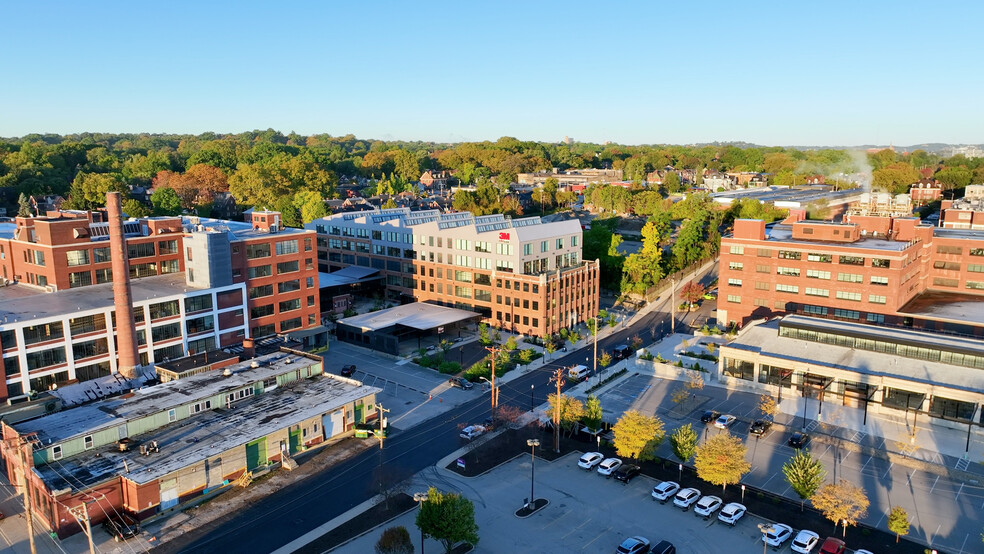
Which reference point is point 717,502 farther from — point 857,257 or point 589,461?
point 857,257

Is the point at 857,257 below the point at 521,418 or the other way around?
the other way around

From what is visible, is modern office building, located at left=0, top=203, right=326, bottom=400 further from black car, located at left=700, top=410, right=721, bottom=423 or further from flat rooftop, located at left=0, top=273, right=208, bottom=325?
black car, located at left=700, top=410, right=721, bottom=423

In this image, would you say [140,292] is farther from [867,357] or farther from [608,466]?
[867,357]

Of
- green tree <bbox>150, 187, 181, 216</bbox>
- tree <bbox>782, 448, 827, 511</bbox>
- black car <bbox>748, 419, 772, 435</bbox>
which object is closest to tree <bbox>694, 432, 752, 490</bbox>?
tree <bbox>782, 448, 827, 511</bbox>

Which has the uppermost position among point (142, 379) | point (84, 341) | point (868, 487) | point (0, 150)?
point (0, 150)

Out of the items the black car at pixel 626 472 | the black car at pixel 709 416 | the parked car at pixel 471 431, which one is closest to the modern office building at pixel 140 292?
the parked car at pixel 471 431

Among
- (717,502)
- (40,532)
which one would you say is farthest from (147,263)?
(717,502)

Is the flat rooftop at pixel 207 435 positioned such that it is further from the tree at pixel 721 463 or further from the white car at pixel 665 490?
the tree at pixel 721 463
